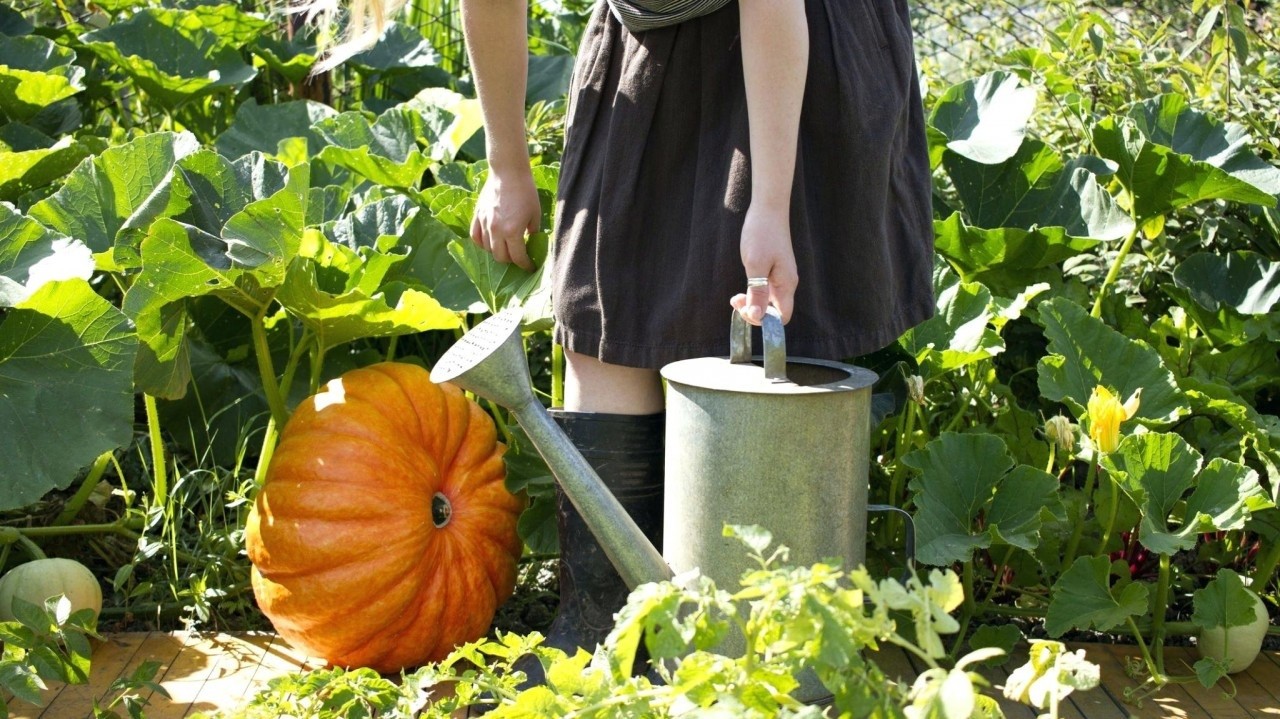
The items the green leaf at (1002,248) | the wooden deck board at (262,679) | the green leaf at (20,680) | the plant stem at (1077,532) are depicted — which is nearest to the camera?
the green leaf at (20,680)

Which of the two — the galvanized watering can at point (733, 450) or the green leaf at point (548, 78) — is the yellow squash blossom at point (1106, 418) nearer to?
the galvanized watering can at point (733, 450)

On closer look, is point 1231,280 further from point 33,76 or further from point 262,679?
point 33,76

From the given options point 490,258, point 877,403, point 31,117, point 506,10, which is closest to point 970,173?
point 877,403

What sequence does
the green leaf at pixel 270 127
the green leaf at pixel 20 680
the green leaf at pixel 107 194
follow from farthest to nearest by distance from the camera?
1. the green leaf at pixel 270 127
2. the green leaf at pixel 107 194
3. the green leaf at pixel 20 680

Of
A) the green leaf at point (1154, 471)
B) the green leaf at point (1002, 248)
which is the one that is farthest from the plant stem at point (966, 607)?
the green leaf at point (1002, 248)

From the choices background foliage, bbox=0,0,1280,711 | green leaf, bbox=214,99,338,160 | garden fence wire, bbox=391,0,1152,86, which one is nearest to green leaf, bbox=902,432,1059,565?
background foliage, bbox=0,0,1280,711

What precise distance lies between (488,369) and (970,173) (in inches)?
56.2

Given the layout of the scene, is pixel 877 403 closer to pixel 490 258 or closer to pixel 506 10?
pixel 490 258

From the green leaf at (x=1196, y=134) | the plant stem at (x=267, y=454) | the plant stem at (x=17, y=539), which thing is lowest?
the plant stem at (x=17, y=539)

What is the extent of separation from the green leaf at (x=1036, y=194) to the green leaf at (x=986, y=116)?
49 millimetres

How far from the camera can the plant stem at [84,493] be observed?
2.22 meters

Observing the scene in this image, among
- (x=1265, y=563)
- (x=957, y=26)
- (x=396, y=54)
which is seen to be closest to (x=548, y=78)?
Result: (x=396, y=54)

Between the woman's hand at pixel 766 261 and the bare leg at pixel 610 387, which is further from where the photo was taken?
the bare leg at pixel 610 387

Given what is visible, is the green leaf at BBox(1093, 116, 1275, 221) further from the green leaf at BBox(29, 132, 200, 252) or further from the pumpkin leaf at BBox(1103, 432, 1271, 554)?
the green leaf at BBox(29, 132, 200, 252)
